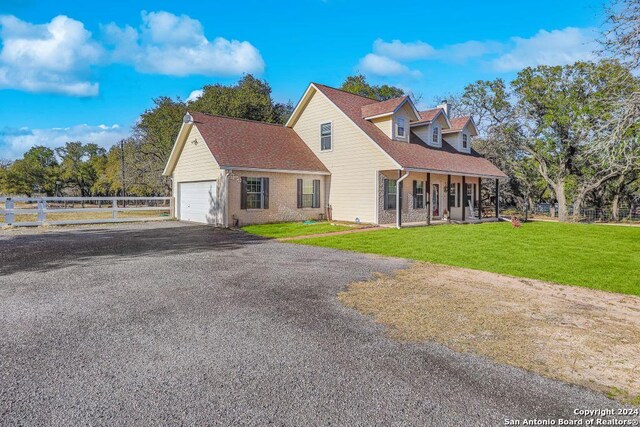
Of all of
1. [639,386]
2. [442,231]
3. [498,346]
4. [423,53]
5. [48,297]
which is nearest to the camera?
[639,386]

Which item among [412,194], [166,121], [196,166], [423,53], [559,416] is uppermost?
[423,53]

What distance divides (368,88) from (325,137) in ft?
67.7

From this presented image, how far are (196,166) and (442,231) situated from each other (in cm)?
1232

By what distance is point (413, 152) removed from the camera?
19.2 metres

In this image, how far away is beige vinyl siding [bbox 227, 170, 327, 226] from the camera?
1688 centimetres

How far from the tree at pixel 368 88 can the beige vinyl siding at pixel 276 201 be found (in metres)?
21.5

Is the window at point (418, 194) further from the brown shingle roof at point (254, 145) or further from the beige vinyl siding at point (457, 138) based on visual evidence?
the beige vinyl siding at point (457, 138)

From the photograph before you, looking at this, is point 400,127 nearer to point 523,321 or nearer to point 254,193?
point 254,193

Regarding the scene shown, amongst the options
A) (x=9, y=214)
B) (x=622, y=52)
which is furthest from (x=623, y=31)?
(x=9, y=214)

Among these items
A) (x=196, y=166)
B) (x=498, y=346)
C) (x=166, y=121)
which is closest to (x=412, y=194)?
(x=196, y=166)

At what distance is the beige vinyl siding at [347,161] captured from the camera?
17781mm

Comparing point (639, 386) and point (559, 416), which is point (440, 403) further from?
point (639, 386)

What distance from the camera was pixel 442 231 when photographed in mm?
15922

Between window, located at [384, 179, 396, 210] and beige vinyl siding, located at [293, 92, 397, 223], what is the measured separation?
0.72 meters
